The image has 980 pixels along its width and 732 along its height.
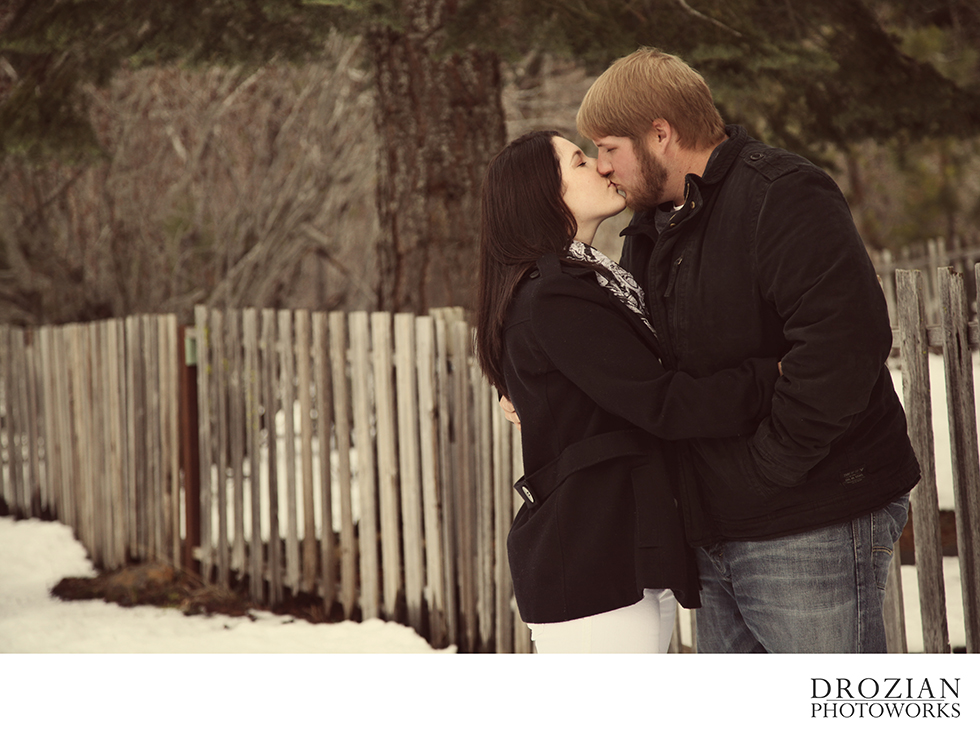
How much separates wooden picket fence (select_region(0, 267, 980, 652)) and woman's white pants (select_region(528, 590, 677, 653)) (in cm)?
139

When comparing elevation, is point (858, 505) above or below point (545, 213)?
below

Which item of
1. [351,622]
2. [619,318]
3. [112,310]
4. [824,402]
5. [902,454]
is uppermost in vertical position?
[112,310]

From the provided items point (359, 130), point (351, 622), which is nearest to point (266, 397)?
point (351, 622)

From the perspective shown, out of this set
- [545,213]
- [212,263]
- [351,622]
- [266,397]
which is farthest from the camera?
[212,263]

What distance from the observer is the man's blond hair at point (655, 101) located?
2080 millimetres

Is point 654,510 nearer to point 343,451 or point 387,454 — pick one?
point 387,454

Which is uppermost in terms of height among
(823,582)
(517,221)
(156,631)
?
(517,221)

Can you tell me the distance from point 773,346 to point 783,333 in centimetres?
4

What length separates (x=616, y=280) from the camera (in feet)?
6.83

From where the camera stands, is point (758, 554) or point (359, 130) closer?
point (758, 554)

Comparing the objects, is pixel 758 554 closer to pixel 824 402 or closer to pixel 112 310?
pixel 824 402

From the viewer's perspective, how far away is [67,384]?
261 inches

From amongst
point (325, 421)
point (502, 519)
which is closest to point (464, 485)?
point (502, 519)

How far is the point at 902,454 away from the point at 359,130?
26.0ft
